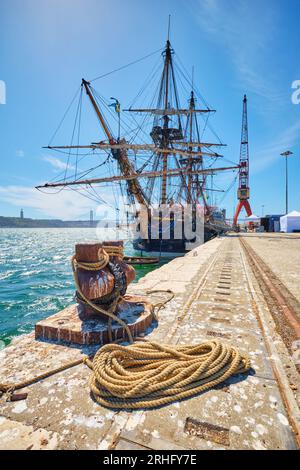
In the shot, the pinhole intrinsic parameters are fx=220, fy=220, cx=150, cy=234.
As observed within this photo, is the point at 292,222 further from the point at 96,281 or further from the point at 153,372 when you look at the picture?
the point at 153,372

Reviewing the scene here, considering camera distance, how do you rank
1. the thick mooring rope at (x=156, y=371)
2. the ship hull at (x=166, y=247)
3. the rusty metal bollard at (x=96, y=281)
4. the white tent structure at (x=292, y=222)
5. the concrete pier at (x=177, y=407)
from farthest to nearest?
the white tent structure at (x=292, y=222), the ship hull at (x=166, y=247), the rusty metal bollard at (x=96, y=281), the thick mooring rope at (x=156, y=371), the concrete pier at (x=177, y=407)

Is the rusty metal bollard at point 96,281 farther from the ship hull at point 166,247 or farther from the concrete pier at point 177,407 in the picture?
the ship hull at point 166,247

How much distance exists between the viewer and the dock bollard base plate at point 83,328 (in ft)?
9.61

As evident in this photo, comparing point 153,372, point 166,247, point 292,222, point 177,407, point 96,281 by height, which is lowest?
point 166,247

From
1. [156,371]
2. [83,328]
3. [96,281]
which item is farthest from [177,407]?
[96,281]

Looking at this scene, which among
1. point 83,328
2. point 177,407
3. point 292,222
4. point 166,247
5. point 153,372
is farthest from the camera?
point 292,222

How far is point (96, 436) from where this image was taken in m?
1.64

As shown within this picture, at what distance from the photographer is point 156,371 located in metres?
2.24

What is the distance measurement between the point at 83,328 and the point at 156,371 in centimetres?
125

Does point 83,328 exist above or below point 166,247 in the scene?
above

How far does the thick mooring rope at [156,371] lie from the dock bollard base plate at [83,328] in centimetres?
48

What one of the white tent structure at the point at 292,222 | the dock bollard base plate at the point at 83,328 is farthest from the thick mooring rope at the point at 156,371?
the white tent structure at the point at 292,222

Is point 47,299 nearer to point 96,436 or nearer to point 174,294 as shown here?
point 174,294
